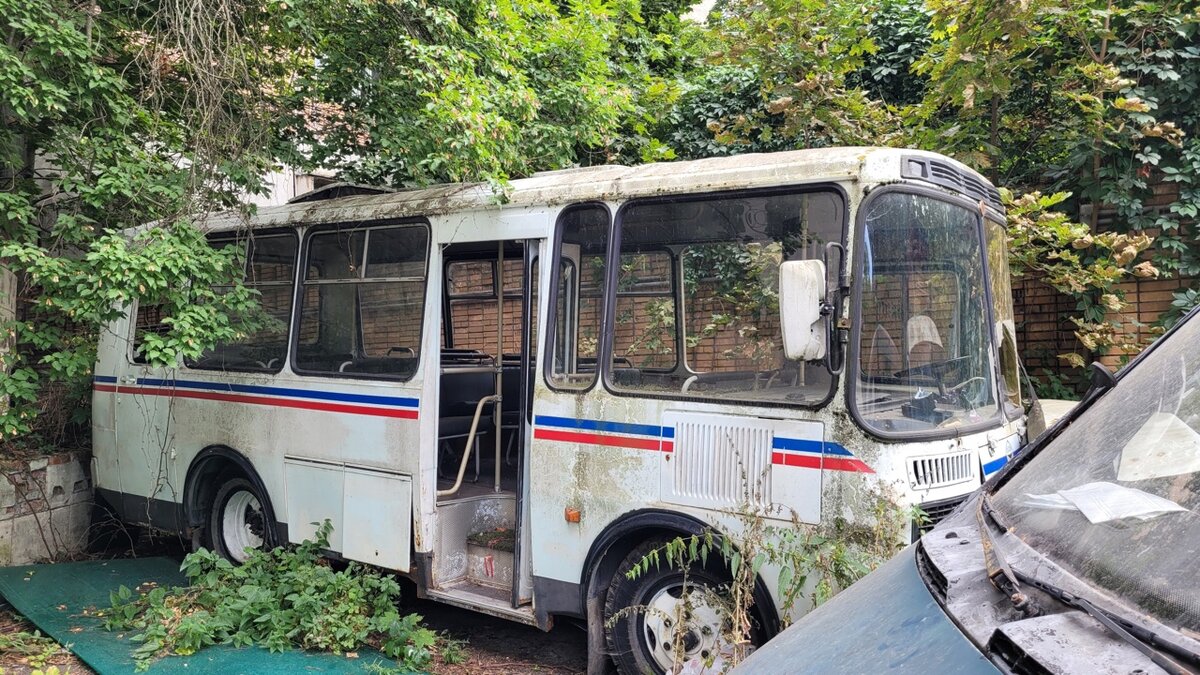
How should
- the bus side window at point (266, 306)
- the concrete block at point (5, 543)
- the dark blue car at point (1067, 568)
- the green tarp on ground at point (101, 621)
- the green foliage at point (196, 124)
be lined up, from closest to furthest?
the dark blue car at point (1067, 568)
the green tarp on ground at point (101, 621)
the green foliage at point (196, 124)
the bus side window at point (266, 306)
the concrete block at point (5, 543)

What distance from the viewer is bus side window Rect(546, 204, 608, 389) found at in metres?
4.87

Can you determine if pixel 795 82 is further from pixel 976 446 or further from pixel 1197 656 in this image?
pixel 1197 656

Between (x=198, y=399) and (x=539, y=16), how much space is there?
170 inches

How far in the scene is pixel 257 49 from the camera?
659 cm

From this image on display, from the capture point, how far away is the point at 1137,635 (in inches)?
57.6

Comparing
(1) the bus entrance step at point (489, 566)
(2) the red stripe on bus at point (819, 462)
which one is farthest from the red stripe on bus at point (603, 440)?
(1) the bus entrance step at point (489, 566)

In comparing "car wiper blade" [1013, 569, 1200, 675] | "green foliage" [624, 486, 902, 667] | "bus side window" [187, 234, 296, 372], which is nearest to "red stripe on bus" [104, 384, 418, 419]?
"bus side window" [187, 234, 296, 372]

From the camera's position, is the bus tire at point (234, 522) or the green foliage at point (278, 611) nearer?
the green foliage at point (278, 611)

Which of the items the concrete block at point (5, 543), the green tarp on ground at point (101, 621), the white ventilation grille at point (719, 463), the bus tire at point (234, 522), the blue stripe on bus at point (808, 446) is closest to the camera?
the blue stripe on bus at point (808, 446)

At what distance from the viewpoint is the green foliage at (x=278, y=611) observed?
17.2ft

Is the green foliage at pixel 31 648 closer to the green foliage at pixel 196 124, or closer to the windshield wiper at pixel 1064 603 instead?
the green foliage at pixel 196 124

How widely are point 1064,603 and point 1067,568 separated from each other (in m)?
0.12

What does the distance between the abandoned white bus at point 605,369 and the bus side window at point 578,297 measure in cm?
1

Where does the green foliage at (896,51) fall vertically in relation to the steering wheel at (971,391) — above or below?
above
